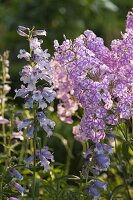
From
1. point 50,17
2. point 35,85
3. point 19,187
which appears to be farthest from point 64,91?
point 50,17

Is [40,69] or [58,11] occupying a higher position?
[58,11]

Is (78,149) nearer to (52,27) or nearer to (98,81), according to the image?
(98,81)

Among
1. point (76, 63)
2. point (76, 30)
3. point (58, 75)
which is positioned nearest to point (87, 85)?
point (76, 63)

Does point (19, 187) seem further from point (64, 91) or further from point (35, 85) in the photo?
point (64, 91)

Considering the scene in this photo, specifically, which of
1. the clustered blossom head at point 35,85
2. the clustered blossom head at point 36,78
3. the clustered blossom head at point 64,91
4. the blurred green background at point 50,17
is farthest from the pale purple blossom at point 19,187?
the blurred green background at point 50,17

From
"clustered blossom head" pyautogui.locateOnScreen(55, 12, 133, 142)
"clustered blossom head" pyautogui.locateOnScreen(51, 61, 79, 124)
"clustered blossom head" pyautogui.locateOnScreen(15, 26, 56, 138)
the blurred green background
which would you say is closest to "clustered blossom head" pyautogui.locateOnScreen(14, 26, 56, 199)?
"clustered blossom head" pyautogui.locateOnScreen(15, 26, 56, 138)

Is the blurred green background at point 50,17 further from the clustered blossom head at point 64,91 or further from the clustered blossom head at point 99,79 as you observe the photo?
the clustered blossom head at point 99,79

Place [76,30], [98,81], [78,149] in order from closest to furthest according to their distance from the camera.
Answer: [98,81]
[78,149]
[76,30]
